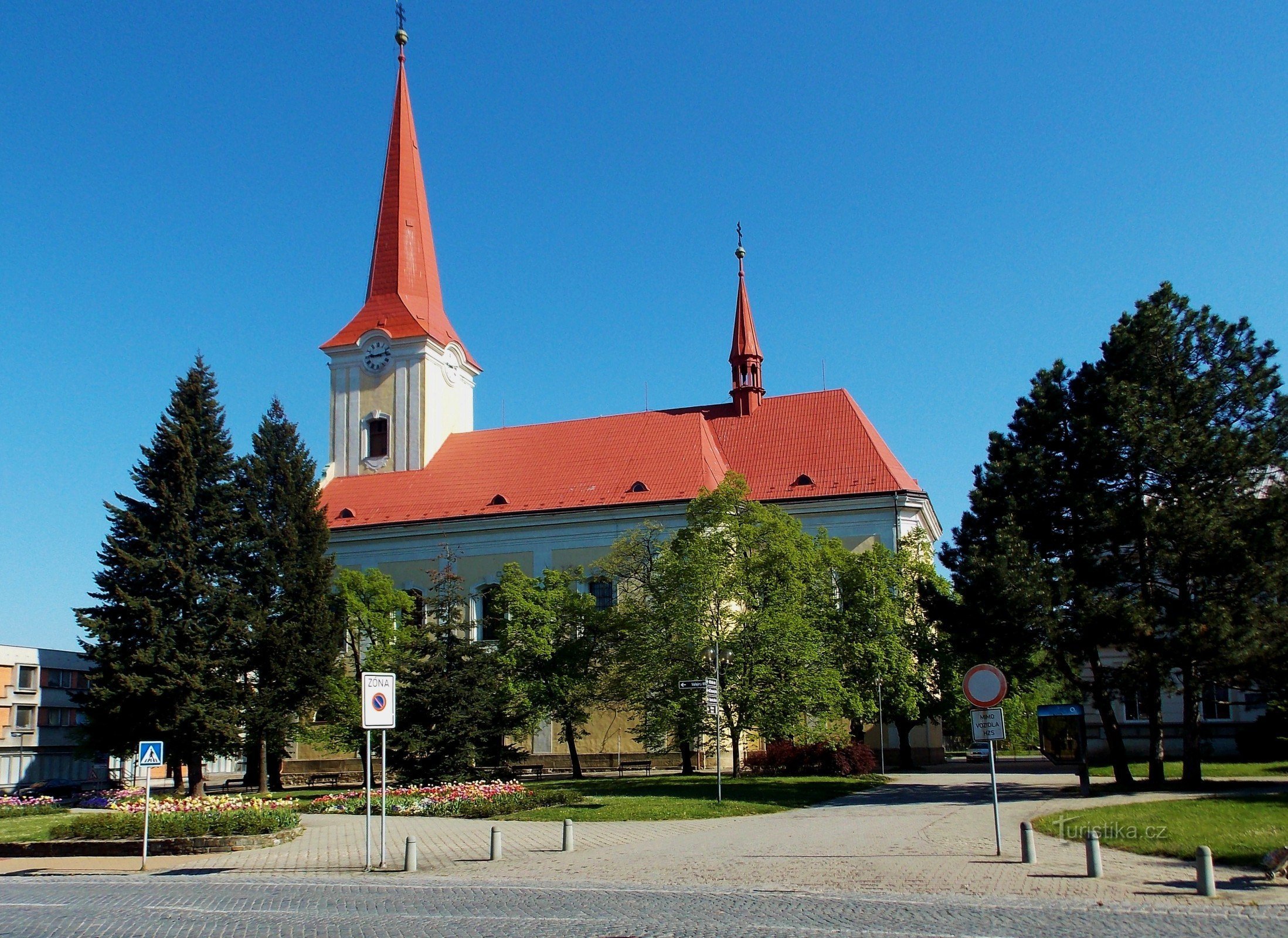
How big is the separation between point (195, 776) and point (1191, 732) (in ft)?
93.6

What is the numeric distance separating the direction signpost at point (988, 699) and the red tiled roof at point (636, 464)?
26978 millimetres

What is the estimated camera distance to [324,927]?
1059cm

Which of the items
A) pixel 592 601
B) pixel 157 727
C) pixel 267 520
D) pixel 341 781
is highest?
pixel 267 520

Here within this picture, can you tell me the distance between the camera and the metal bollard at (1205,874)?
452 inches

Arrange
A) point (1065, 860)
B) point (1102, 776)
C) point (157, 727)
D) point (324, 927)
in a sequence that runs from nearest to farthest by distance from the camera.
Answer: point (324, 927) < point (1065, 860) < point (1102, 776) < point (157, 727)

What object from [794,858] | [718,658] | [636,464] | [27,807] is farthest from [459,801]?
[636,464]

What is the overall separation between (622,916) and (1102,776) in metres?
23.1

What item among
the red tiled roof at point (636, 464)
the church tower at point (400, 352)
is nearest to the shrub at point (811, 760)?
the red tiled roof at point (636, 464)

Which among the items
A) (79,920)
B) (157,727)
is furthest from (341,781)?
(79,920)

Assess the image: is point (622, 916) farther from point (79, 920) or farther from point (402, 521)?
point (402, 521)

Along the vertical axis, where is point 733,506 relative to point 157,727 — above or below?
above

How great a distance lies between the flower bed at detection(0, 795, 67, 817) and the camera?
25.9 meters

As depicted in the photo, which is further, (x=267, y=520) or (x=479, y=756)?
(x=267, y=520)

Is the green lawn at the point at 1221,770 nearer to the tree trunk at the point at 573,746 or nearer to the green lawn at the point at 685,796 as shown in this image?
the green lawn at the point at 685,796
